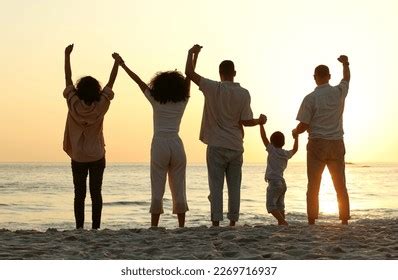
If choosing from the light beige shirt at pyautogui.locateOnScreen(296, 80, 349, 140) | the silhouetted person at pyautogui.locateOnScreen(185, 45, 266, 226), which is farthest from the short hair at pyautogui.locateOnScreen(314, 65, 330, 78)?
the silhouetted person at pyautogui.locateOnScreen(185, 45, 266, 226)

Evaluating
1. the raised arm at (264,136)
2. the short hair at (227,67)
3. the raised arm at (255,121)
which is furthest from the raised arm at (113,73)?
the raised arm at (264,136)

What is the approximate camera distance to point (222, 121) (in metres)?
8.26

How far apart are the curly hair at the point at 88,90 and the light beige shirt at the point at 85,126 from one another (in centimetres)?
5

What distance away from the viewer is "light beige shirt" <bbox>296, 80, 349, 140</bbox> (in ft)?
28.3

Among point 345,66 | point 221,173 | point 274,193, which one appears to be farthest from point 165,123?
point 345,66

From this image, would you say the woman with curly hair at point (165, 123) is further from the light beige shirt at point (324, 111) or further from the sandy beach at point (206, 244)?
the light beige shirt at point (324, 111)

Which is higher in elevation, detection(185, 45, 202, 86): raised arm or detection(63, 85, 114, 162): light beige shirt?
detection(185, 45, 202, 86): raised arm

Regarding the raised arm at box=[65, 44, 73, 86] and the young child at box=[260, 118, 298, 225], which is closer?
the raised arm at box=[65, 44, 73, 86]

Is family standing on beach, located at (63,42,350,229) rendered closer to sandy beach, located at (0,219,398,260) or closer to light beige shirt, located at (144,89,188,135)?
light beige shirt, located at (144,89,188,135)

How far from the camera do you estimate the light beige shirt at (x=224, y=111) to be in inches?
324

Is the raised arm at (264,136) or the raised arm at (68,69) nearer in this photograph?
the raised arm at (68,69)

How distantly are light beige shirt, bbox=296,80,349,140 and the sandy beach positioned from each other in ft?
4.19
